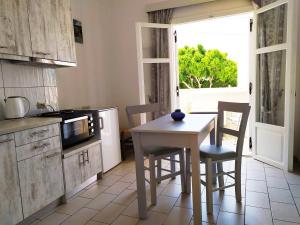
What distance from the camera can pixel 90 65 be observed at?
→ 3764 millimetres

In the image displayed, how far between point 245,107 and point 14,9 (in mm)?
2278

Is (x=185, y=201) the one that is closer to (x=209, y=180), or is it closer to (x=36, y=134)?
(x=209, y=180)

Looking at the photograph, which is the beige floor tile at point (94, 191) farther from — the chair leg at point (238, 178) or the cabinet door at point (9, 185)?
the chair leg at point (238, 178)

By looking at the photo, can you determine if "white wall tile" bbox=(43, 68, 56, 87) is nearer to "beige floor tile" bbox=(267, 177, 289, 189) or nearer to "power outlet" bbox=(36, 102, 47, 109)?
"power outlet" bbox=(36, 102, 47, 109)

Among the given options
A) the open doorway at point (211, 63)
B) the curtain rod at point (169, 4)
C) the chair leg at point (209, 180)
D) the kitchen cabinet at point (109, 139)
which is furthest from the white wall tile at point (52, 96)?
the open doorway at point (211, 63)

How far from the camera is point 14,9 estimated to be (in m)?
2.04

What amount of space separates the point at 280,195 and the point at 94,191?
199 cm

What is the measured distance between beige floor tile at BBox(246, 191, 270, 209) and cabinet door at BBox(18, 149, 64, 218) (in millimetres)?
1860

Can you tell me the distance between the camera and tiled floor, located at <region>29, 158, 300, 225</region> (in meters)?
1.95

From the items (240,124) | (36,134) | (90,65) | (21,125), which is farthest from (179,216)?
(90,65)

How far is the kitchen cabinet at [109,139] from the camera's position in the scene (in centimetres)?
302

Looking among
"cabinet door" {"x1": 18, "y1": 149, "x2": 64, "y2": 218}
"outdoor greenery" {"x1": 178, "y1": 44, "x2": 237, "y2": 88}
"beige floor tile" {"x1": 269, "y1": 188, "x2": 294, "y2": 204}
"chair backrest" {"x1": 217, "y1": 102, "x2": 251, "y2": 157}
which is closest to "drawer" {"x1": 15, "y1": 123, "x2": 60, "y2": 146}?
"cabinet door" {"x1": 18, "y1": 149, "x2": 64, "y2": 218}

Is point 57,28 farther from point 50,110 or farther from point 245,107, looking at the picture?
point 245,107

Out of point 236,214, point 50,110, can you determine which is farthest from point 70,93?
point 236,214
